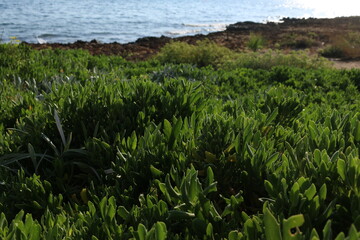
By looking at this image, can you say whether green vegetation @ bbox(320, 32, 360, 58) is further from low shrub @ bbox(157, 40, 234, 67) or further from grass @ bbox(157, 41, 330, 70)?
low shrub @ bbox(157, 40, 234, 67)

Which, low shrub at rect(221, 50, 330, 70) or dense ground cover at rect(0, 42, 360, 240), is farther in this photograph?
low shrub at rect(221, 50, 330, 70)

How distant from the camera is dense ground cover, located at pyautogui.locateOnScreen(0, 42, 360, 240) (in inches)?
51.0

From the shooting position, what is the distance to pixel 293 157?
1.58 meters

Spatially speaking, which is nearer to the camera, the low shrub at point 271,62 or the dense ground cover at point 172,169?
the dense ground cover at point 172,169

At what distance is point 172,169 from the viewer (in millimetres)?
1622

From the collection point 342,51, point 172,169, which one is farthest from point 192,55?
point 172,169

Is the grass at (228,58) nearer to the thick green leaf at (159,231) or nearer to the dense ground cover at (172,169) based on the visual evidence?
the dense ground cover at (172,169)

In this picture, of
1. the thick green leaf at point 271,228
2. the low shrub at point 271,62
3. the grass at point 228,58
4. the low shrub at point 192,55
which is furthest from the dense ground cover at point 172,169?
the low shrub at point 192,55

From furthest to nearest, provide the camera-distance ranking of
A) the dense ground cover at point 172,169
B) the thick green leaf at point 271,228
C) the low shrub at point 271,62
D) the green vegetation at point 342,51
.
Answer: the green vegetation at point 342,51 → the low shrub at point 271,62 → the dense ground cover at point 172,169 → the thick green leaf at point 271,228

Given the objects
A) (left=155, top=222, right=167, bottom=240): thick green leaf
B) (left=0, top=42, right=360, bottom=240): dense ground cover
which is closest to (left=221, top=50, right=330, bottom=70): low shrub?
(left=0, top=42, right=360, bottom=240): dense ground cover

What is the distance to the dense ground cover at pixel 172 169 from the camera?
1.30 metres

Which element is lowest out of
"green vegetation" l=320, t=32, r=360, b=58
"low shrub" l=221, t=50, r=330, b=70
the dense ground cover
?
"green vegetation" l=320, t=32, r=360, b=58

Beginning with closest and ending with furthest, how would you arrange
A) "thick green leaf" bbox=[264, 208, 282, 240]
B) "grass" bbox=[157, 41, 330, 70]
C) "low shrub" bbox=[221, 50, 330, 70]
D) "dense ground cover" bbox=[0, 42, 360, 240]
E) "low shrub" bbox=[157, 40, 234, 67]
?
"thick green leaf" bbox=[264, 208, 282, 240] → "dense ground cover" bbox=[0, 42, 360, 240] → "low shrub" bbox=[221, 50, 330, 70] → "grass" bbox=[157, 41, 330, 70] → "low shrub" bbox=[157, 40, 234, 67]

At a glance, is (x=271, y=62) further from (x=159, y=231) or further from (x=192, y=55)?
(x=159, y=231)
